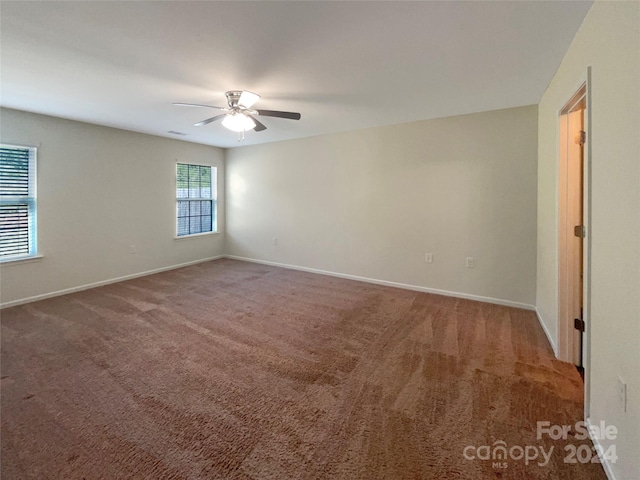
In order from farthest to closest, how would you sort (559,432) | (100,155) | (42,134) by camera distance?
Answer: (100,155), (42,134), (559,432)

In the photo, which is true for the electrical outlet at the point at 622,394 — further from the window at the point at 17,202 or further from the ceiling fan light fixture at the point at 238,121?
the window at the point at 17,202

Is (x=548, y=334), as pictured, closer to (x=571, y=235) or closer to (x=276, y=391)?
(x=571, y=235)

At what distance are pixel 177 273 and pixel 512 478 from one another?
5.12 metres

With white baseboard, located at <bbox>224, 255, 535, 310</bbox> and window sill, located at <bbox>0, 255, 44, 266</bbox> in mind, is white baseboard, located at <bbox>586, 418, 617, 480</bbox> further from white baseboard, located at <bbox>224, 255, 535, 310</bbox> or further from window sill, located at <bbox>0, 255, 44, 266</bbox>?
window sill, located at <bbox>0, 255, 44, 266</bbox>

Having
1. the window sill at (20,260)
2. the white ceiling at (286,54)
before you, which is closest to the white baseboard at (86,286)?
the window sill at (20,260)

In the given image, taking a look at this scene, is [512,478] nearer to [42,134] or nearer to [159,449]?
[159,449]

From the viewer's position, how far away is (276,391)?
203 cm

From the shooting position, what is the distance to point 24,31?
188 cm

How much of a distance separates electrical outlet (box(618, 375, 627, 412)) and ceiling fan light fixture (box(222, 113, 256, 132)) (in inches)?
130

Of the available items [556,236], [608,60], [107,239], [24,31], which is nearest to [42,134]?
[107,239]

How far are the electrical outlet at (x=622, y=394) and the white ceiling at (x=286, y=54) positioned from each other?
1989 mm

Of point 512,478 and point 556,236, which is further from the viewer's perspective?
point 556,236

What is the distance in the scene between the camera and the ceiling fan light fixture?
2953 millimetres

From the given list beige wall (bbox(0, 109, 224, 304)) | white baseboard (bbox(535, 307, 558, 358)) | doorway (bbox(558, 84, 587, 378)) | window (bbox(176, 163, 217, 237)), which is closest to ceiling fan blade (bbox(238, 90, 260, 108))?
doorway (bbox(558, 84, 587, 378))
